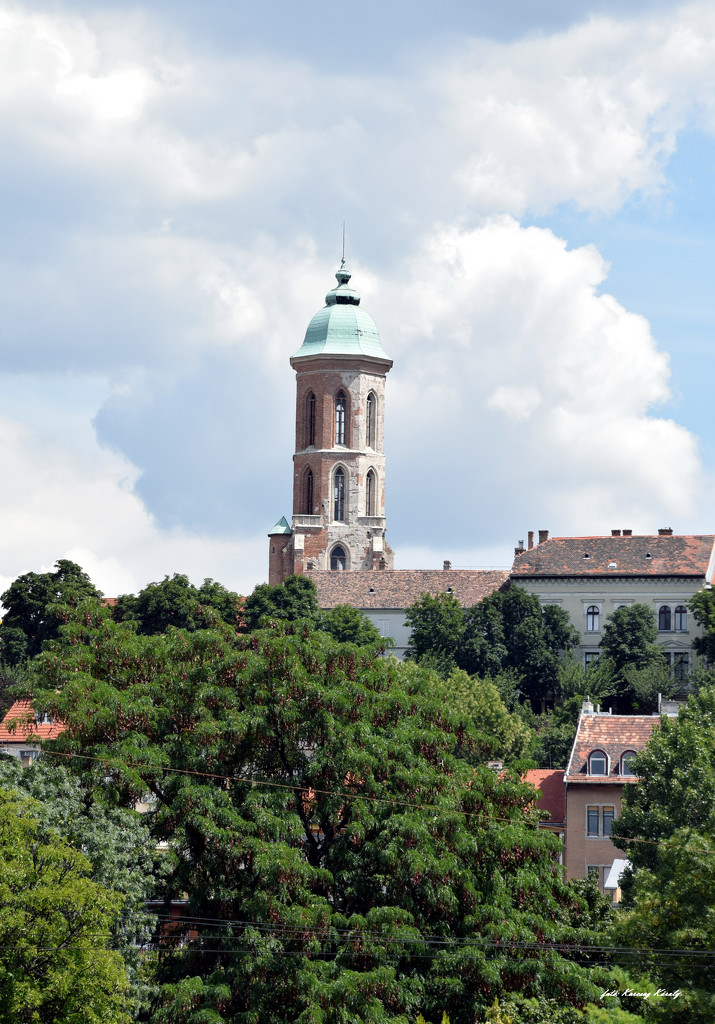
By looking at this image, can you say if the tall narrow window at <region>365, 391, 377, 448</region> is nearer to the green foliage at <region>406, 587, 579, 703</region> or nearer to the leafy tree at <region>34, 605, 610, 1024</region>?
the green foliage at <region>406, 587, 579, 703</region>

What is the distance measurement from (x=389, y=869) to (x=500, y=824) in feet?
10.6

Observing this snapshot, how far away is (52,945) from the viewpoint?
37.3m

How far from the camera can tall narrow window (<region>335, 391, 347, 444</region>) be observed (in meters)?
144

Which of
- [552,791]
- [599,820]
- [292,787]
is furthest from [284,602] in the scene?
[292,787]

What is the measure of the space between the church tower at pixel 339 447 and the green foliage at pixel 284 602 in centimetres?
2146

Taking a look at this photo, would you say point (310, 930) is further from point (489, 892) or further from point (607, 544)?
point (607, 544)

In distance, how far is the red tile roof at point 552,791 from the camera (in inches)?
2712

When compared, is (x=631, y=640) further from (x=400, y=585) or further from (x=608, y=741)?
(x=608, y=741)

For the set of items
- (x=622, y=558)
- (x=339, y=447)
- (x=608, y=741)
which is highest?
(x=339, y=447)

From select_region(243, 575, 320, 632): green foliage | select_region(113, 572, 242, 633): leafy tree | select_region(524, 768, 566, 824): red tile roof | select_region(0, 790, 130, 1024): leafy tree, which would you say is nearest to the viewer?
select_region(0, 790, 130, 1024): leafy tree

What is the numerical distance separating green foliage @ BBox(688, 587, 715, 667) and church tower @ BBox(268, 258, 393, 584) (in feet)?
107

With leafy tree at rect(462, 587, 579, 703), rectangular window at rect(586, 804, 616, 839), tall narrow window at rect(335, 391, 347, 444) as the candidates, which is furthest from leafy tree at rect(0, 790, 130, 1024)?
tall narrow window at rect(335, 391, 347, 444)

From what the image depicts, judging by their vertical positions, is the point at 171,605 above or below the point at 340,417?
below

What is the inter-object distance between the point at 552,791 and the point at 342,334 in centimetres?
7853
